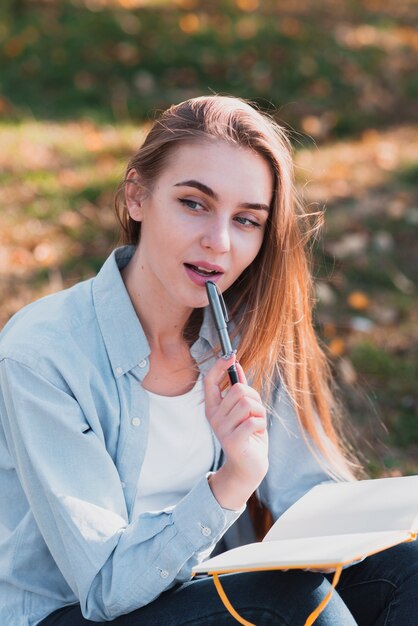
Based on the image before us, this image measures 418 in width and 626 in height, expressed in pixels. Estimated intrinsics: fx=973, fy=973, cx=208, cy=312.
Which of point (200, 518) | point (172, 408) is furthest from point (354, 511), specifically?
point (172, 408)

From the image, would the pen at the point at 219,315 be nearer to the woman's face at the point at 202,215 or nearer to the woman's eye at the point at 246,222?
the woman's face at the point at 202,215

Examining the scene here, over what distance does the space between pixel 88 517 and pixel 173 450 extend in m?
0.34

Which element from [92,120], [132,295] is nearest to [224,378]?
[132,295]

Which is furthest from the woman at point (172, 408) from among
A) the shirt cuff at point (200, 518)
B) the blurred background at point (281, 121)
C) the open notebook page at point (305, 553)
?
the blurred background at point (281, 121)

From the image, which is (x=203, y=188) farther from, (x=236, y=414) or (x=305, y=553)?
(x=305, y=553)

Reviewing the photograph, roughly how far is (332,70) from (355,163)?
1282mm

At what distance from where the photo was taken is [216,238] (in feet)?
6.34

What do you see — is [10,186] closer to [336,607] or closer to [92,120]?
[92,120]

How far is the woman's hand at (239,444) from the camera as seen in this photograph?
1.79 m

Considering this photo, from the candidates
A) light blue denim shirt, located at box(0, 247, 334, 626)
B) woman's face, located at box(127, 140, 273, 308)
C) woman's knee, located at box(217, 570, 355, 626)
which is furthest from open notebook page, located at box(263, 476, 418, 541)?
woman's face, located at box(127, 140, 273, 308)

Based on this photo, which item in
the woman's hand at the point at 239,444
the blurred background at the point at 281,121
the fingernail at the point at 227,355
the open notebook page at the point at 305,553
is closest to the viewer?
the open notebook page at the point at 305,553

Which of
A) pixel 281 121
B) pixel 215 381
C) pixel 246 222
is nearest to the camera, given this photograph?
pixel 215 381

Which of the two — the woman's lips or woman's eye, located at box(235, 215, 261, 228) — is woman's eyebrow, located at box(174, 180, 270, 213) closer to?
woman's eye, located at box(235, 215, 261, 228)

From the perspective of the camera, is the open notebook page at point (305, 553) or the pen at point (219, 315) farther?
the pen at point (219, 315)
